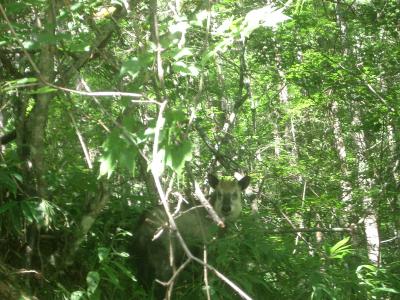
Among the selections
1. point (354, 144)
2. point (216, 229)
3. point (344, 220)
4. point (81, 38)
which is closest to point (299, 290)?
point (216, 229)

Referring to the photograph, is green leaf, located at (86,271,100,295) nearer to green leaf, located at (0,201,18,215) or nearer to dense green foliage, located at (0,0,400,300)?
dense green foliage, located at (0,0,400,300)

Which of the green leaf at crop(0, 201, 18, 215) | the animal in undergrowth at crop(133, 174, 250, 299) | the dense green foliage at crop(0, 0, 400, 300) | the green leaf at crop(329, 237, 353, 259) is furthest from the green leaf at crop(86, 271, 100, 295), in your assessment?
the green leaf at crop(329, 237, 353, 259)

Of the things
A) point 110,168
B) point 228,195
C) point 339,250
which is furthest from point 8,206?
point 339,250

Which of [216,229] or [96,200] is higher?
[96,200]

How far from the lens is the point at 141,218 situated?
18.0 ft

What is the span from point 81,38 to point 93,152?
387cm

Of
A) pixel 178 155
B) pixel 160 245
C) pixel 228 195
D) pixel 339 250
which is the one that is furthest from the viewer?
Result: pixel 228 195

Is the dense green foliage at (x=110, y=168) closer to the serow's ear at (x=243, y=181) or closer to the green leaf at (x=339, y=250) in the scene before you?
the green leaf at (x=339, y=250)

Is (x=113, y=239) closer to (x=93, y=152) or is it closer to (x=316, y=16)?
(x=93, y=152)

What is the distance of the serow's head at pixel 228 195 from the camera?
5852mm

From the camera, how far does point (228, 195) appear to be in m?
5.94

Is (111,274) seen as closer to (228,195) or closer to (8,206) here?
(8,206)

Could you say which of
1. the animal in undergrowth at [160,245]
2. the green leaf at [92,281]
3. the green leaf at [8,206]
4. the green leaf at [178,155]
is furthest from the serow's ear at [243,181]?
the green leaf at [178,155]

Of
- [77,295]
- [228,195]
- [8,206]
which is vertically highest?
[8,206]
